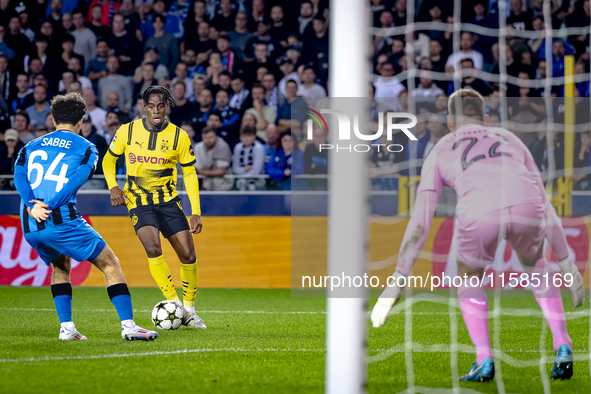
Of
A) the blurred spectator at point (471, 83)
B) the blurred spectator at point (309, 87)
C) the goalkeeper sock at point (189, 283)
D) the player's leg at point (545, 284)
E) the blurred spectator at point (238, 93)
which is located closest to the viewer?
the player's leg at point (545, 284)

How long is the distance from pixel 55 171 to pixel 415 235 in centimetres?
276

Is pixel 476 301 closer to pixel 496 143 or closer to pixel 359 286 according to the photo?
pixel 496 143

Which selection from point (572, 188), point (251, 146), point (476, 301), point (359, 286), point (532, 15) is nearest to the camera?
point (359, 286)

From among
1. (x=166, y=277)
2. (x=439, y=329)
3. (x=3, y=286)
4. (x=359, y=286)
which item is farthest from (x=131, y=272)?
(x=359, y=286)

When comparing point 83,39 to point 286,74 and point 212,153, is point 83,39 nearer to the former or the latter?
point 286,74

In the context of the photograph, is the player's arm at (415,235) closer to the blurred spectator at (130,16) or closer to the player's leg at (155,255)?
the player's leg at (155,255)

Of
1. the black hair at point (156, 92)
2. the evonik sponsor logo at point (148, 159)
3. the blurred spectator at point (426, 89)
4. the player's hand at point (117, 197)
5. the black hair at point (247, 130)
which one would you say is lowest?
the player's hand at point (117, 197)

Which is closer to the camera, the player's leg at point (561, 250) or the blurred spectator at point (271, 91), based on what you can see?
the player's leg at point (561, 250)

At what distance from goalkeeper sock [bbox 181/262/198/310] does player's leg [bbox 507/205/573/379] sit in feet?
10.3

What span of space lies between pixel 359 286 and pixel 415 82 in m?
7.97

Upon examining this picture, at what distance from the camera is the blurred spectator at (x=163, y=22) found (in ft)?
39.7

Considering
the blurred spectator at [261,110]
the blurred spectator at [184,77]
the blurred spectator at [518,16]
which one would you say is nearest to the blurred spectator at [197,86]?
the blurred spectator at [184,77]

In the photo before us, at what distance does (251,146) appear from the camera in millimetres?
10000

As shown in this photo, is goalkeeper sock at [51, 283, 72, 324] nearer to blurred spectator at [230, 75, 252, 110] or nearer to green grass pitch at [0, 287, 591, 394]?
green grass pitch at [0, 287, 591, 394]
